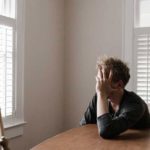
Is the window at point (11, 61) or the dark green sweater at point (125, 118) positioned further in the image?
the window at point (11, 61)

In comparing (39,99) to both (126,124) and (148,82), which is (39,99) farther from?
(126,124)

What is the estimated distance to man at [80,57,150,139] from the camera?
1646mm

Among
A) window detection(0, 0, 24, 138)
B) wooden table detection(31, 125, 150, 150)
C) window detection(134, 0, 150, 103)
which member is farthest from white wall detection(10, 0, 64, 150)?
wooden table detection(31, 125, 150, 150)

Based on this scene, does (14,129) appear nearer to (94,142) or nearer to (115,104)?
(115,104)

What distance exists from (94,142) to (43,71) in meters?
1.57

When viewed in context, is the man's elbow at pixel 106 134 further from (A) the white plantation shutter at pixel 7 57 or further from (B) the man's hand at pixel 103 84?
(A) the white plantation shutter at pixel 7 57

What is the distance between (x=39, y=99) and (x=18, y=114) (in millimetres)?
365

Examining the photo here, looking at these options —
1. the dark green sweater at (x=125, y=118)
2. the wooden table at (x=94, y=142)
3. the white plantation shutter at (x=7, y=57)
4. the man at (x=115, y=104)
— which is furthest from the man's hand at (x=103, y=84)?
the white plantation shutter at (x=7, y=57)

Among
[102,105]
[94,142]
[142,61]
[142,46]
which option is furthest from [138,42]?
[94,142]

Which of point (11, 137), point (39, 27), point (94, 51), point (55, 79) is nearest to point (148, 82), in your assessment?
point (94, 51)

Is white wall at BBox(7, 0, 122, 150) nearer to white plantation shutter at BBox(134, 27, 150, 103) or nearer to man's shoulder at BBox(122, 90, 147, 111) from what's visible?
white plantation shutter at BBox(134, 27, 150, 103)

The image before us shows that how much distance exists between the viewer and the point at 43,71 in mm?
2992

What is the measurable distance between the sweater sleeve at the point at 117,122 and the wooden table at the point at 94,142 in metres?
0.04

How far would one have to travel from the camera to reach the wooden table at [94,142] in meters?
1.44
